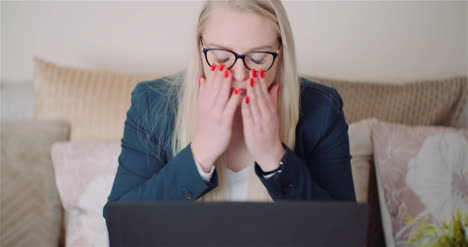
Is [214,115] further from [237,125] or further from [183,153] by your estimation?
[237,125]

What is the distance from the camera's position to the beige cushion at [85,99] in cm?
158

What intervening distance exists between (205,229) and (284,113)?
Answer: 656 mm

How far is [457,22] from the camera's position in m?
2.01

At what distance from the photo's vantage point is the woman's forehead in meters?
0.96

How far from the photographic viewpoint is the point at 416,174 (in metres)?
1.47

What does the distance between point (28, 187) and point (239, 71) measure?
95cm

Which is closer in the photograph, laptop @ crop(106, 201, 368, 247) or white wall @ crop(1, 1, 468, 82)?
laptop @ crop(106, 201, 368, 247)

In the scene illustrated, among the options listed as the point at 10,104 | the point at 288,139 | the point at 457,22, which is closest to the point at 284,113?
the point at 288,139

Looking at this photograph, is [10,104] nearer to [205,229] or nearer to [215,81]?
[215,81]

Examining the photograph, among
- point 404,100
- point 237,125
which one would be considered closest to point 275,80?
point 237,125

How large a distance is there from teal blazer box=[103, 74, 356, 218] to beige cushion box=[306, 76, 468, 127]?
0.43m

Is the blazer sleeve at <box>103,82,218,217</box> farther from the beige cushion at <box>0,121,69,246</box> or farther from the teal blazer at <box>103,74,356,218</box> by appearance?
the beige cushion at <box>0,121,69,246</box>

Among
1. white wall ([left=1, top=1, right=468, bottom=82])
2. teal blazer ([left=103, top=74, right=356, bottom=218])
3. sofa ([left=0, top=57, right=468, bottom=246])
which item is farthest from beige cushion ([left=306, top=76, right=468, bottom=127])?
teal blazer ([left=103, top=74, right=356, bottom=218])

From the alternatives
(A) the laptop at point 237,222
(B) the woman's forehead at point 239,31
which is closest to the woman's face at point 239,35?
(B) the woman's forehead at point 239,31
